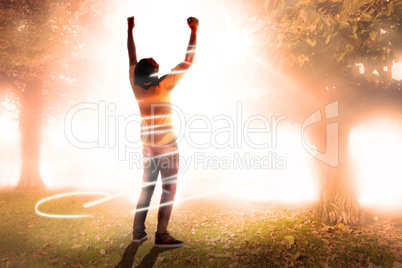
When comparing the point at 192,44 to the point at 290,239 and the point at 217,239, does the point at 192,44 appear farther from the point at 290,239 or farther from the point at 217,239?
the point at 290,239

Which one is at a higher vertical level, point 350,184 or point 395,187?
point 350,184

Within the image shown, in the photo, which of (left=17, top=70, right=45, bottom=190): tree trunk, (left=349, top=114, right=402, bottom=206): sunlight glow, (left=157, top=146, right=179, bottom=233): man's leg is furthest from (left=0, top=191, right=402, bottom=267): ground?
(left=17, top=70, right=45, bottom=190): tree trunk

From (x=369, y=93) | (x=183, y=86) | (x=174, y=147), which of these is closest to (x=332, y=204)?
(x=369, y=93)

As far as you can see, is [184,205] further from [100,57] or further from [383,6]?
[100,57]

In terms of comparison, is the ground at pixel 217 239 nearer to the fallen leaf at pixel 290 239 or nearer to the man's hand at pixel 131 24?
the fallen leaf at pixel 290 239

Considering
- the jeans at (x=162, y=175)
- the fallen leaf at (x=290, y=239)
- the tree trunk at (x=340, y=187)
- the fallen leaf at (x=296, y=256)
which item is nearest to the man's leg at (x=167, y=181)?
the jeans at (x=162, y=175)

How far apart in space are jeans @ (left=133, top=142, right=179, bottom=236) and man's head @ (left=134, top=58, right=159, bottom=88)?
113cm

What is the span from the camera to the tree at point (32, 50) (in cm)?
1244

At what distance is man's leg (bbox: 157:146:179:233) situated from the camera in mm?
3984

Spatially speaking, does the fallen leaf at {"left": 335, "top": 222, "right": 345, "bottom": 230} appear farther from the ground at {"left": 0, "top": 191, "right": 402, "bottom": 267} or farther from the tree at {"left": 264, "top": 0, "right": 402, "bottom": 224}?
the tree at {"left": 264, "top": 0, "right": 402, "bottom": 224}

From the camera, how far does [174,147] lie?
4.02m

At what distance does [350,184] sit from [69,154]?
128ft

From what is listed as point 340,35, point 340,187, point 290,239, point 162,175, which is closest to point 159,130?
point 162,175

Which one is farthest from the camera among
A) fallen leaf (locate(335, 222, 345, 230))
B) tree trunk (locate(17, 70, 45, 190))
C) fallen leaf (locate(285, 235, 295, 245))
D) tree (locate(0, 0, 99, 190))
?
tree trunk (locate(17, 70, 45, 190))
